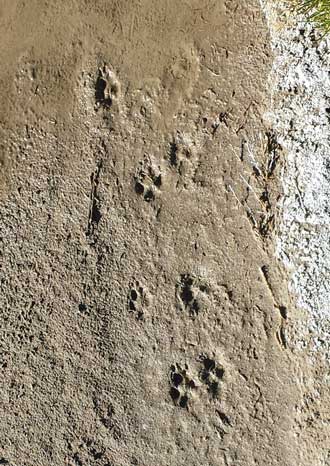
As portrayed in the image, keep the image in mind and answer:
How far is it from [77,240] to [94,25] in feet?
3.50

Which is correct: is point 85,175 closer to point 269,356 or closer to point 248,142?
point 248,142

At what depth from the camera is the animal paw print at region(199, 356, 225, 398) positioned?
339 cm

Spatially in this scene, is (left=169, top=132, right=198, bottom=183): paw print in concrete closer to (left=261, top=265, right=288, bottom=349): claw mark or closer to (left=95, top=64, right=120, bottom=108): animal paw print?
(left=95, top=64, right=120, bottom=108): animal paw print

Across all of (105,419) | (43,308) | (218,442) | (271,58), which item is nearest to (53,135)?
(43,308)

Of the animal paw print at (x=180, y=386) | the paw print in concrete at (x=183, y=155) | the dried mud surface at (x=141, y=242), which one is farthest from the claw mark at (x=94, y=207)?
the animal paw print at (x=180, y=386)

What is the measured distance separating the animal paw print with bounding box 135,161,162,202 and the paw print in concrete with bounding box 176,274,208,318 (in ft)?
1.41

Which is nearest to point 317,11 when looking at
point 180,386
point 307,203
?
point 307,203

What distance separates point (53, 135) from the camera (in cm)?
356

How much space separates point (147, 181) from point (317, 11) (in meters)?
1.12

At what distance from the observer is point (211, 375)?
3400 mm

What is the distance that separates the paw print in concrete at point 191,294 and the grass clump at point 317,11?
132 cm

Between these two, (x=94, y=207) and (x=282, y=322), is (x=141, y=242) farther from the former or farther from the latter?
(x=282, y=322)

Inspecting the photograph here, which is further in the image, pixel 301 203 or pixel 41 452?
pixel 41 452

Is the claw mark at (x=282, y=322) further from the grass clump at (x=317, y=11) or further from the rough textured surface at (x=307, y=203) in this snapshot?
the grass clump at (x=317, y=11)
